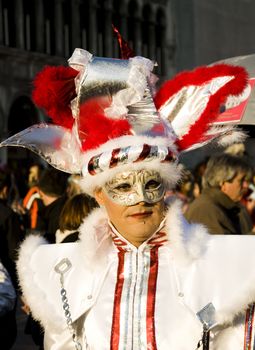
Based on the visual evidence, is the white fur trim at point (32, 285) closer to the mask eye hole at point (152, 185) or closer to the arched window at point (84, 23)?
the mask eye hole at point (152, 185)

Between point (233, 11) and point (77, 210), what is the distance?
3601 cm

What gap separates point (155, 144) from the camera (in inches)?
134

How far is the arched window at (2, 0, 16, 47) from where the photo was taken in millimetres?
27281

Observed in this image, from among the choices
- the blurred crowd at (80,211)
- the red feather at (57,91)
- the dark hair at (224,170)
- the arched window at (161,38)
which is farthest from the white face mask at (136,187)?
the arched window at (161,38)

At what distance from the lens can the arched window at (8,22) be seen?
2728 cm

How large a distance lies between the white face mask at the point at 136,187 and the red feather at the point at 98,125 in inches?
5.9

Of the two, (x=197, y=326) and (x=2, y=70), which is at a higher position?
(x=2, y=70)

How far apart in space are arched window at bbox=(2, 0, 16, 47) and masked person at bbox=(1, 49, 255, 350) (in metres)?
24.1

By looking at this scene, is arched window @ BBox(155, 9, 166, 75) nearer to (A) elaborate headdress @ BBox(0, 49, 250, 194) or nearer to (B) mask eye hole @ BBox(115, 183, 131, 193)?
(A) elaborate headdress @ BBox(0, 49, 250, 194)

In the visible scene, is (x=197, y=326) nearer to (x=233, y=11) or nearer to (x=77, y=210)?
(x=77, y=210)

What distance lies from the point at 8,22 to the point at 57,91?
24548 millimetres

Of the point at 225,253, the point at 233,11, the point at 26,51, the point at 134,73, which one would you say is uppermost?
the point at 233,11

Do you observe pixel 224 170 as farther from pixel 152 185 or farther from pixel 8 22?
pixel 8 22

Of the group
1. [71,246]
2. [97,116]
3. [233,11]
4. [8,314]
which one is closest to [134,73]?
[97,116]
